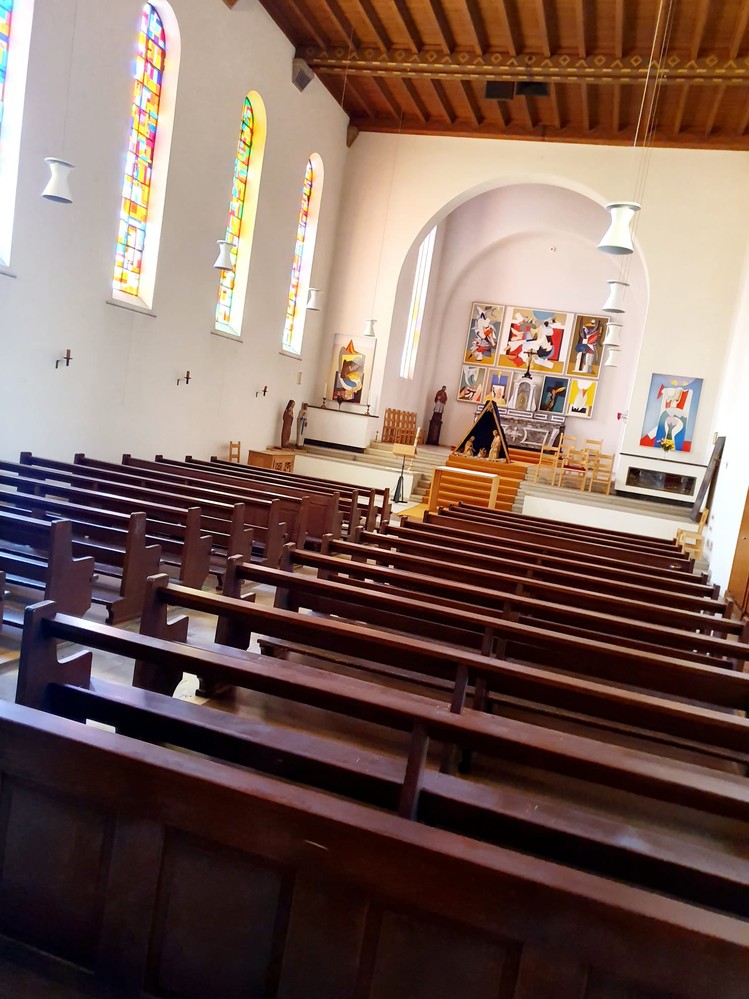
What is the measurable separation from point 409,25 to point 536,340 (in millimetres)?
8609

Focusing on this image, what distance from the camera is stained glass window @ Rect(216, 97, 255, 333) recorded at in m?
10.2

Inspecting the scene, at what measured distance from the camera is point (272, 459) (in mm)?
11094

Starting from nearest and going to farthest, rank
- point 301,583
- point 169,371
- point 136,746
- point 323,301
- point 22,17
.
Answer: point 136,746 < point 301,583 < point 22,17 < point 169,371 < point 323,301

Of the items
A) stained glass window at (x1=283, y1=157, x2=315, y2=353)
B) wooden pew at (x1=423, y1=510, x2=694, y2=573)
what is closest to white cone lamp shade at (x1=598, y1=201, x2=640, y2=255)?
wooden pew at (x1=423, y1=510, x2=694, y2=573)

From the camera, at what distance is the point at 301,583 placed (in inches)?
114

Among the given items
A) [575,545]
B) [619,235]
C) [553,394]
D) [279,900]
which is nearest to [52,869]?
[279,900]

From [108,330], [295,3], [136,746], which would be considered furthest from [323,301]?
[136,746]

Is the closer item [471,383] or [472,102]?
[472,102]

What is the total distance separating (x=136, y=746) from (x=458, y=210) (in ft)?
58.5

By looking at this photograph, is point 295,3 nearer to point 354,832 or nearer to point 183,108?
point 183,108

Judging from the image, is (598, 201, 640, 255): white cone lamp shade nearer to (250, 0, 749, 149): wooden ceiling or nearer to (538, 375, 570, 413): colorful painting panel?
(250, 0, 749, 149): wooden ceiling

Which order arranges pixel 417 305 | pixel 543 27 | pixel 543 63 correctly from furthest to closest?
pixel 417 305 < pixel 543 63 < pixel 543 27

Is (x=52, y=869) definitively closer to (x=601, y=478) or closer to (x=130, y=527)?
(x=130, y=527)

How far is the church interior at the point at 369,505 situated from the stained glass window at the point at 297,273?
0.06 meters
